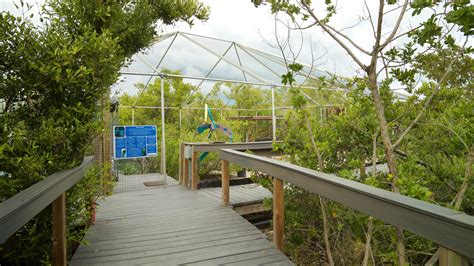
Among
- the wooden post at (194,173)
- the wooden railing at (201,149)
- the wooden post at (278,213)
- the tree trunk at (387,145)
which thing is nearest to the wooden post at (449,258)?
the tree trunk at (387,145)

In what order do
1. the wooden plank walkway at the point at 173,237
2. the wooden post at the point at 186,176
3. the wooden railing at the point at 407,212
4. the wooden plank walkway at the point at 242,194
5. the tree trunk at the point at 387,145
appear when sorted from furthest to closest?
1. the wooden post at the point at 186,176
2. the wooden plank walkway at the point at 242,194
3. the wooden plank walkway at the point at 173,237
4. the tree trunk at the point at 387,145
5. the wooden railing at the point at 407,212

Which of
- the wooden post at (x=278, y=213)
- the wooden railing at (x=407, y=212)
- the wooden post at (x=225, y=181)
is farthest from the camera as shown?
the wooden post at (x=225, y=181)

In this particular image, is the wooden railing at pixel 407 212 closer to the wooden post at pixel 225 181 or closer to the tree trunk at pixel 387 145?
the tree trunk at pixel 387 145

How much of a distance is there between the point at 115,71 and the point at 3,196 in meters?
1.38

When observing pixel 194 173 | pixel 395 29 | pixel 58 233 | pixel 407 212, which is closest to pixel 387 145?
pixel 407 212

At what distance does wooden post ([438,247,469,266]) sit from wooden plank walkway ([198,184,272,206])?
348 centimetres

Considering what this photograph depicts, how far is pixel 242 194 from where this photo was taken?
5578 millimetres

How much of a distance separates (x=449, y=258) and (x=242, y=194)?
14.3 ft

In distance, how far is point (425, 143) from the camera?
3439mm

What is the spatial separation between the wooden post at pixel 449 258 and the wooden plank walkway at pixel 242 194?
348 centimetres

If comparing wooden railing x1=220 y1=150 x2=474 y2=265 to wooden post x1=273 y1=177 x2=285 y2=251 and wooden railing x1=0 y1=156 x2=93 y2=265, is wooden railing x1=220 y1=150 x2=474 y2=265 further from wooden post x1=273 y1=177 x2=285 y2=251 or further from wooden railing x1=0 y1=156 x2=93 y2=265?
wooden railing x1=0 y1=156 x2=93 y2=265

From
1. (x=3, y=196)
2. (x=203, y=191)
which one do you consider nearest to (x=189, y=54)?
(x=203, y=191)

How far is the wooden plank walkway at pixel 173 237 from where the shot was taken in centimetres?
286

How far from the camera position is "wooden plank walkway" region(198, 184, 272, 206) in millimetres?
4990
